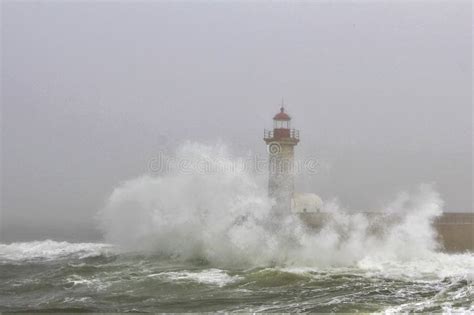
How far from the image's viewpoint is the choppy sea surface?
10219mm

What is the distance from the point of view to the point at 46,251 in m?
19.4

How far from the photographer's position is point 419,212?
54.1ft

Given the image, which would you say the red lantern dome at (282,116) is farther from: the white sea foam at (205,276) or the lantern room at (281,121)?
the white sea foam at (205,276)

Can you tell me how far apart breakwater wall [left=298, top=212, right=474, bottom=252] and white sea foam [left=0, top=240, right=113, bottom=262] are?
6.95m

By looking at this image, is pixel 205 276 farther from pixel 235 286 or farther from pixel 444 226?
pixel 444 226

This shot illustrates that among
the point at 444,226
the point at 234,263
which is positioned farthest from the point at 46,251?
the point at 444,226

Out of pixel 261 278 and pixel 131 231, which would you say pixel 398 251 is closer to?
pixel 261 278

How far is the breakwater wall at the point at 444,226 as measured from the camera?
15891mm

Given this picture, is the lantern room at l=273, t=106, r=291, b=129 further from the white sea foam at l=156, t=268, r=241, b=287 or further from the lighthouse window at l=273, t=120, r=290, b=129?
the white sea foam at l=156, t=268, r=241, b=287

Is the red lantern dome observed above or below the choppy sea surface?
above

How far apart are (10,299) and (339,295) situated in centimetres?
642

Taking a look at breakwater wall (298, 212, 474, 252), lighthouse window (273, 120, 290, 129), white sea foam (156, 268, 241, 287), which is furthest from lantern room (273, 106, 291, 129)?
white sea foam (156, 268, 241, 287)

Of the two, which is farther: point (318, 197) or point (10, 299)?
point (318, 197)

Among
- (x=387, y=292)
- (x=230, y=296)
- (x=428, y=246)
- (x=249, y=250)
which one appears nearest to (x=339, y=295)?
(x=387, y=292)
